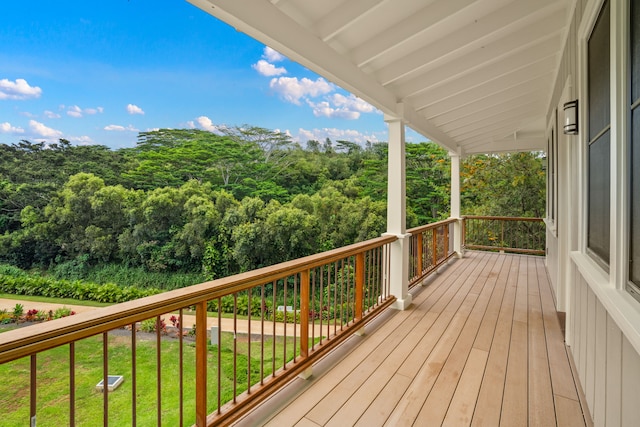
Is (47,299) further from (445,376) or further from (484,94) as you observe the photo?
(484,94)

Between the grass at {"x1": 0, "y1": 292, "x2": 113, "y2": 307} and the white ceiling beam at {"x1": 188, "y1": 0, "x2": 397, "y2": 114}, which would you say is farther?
the grass at {"x1": 0, "y1": 292, "x2": 113, "y2": 307}

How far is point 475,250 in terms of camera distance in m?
7.77

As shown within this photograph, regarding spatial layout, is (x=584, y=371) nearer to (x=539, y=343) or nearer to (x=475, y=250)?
(x=539, y=343)

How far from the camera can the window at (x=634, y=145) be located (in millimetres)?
1087

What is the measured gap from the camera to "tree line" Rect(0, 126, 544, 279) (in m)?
14.4

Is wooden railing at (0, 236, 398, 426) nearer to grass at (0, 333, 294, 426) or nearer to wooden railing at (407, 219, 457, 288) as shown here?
grass at (0, 333, 294, 426)

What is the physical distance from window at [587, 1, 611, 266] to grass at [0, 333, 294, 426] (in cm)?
411

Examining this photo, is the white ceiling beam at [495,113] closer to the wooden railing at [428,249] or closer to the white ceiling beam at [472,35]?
the wooden railing at [428,249]

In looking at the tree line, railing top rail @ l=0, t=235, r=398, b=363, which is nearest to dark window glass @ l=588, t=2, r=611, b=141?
railing top rail @ l=0, t=235, r=398, b=363

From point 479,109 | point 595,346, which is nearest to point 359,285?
point 595,346

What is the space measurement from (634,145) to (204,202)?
17.3 metres

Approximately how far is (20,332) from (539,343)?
3577 millimetres

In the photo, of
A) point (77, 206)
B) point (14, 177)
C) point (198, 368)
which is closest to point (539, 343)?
point (198, 368)

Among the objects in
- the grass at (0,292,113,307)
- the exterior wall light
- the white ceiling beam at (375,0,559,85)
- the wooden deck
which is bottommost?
the grass at (0,292,113,307)
